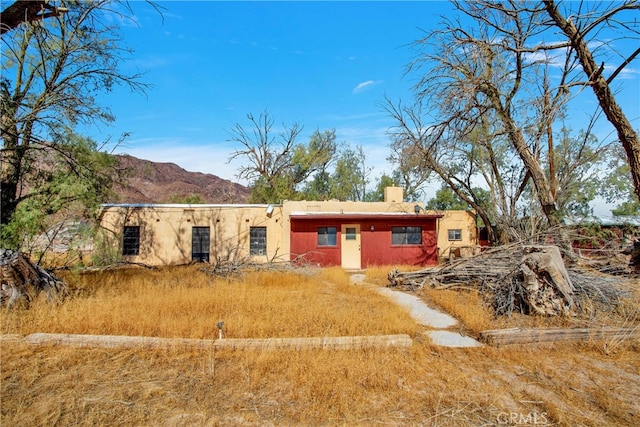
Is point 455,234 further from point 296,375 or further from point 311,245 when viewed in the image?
point 296,375

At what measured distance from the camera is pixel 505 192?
2003 centimetres

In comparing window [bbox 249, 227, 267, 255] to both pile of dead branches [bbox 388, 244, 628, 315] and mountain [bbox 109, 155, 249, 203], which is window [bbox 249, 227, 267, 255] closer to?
pile of dead branches [bbox 388, 244, 628, 315]

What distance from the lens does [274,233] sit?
16953 mm

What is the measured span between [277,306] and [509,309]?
4.45 metres

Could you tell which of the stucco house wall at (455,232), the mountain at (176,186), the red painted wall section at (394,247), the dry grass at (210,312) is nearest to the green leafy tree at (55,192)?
the dry grass at (210,312)

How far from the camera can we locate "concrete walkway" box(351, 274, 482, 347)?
5.43 meters

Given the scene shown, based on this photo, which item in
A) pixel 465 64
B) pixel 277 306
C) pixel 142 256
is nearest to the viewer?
pixel 277 306

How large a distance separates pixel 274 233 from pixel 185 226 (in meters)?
4.26

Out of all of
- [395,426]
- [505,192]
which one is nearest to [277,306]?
[395,426]

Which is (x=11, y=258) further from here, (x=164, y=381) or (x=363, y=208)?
(x=363, y=208)

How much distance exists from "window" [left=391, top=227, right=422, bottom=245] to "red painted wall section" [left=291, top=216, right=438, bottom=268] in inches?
6.6

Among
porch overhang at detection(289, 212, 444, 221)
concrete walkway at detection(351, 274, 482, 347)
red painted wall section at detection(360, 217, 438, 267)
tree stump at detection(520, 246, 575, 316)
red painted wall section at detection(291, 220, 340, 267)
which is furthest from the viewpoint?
red painted wall section at detection(360, 217, 438, 267)

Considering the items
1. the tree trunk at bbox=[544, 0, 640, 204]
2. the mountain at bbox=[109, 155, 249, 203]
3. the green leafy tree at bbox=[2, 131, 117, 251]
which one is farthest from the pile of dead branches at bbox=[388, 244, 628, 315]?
the mountain at bbox=[109, 155, 249, 203]

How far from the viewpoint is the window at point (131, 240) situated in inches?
650
